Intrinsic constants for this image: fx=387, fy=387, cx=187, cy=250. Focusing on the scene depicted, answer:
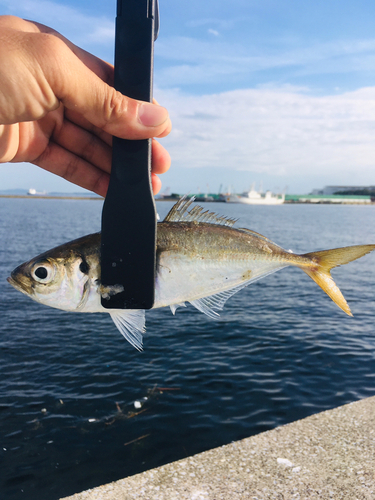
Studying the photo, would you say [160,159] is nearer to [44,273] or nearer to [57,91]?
[57,91]

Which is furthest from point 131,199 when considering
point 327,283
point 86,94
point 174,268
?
point 327,283

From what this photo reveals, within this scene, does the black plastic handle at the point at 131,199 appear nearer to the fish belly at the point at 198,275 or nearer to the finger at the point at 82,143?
the fish belly at the point at 198,275

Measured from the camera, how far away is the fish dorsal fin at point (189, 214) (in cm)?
217

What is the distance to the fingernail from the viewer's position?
2168 millimetres

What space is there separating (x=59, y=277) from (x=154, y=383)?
48.9ft

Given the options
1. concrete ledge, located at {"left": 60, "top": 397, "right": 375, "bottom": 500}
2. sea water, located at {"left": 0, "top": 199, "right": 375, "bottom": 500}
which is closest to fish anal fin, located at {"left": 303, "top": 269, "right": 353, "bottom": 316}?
concrete ledge, located at {"left": 60, "top": 397, "right": 375, "bottom": 500}

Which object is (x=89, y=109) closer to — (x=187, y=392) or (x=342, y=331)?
(x=187, y=392)

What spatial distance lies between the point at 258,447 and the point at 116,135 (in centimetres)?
856

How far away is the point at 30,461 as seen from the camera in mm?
11070

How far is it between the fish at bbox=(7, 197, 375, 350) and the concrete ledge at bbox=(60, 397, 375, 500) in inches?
258

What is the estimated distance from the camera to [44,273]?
2041 mm

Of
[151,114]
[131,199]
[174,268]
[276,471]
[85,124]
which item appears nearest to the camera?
Answer: [131,199]

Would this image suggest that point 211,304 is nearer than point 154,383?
Yes

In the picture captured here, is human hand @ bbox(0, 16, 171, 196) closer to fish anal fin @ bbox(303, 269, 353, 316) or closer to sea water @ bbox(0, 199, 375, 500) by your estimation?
fish anal fin @ bbox(303, 269, 353, 316)
